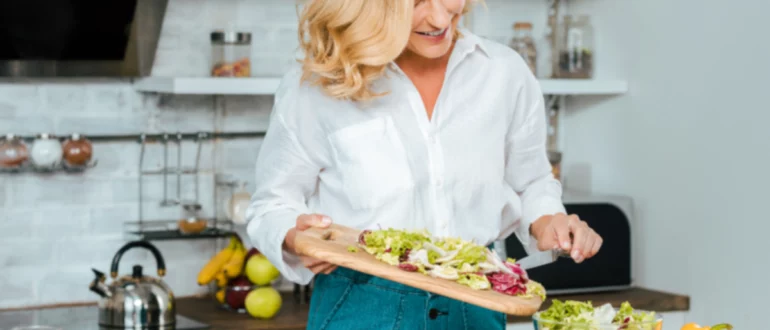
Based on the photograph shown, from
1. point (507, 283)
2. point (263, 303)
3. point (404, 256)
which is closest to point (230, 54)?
A: point (263, 303)

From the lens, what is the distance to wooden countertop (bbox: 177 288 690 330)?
2.77 meters

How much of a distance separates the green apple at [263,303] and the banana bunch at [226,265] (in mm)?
177

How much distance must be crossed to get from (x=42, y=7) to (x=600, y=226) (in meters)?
1.65

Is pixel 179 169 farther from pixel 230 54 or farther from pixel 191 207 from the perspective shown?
pixel 230 54

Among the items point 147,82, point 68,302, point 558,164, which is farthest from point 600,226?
point 68,302

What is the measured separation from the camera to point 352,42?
A: 5.66 ft

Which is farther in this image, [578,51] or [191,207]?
[578,51]

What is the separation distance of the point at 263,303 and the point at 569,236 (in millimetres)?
1323

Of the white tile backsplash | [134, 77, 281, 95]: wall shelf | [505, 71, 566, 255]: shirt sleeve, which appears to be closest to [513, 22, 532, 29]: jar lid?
the white tile backsplash

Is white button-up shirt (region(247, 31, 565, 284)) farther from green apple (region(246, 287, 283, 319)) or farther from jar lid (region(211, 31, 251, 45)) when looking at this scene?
jar lid (region(211, 31, 251, 45))

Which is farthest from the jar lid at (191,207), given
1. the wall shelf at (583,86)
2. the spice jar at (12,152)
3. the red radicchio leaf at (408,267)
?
the red radicchio leaf at (408,267)

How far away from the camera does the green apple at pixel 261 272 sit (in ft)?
9.76

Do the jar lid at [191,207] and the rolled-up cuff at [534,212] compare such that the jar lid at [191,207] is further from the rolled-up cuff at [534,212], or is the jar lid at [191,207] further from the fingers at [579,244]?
the fingers at [579,244]

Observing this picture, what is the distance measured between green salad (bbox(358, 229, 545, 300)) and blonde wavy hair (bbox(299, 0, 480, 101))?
0.28m
